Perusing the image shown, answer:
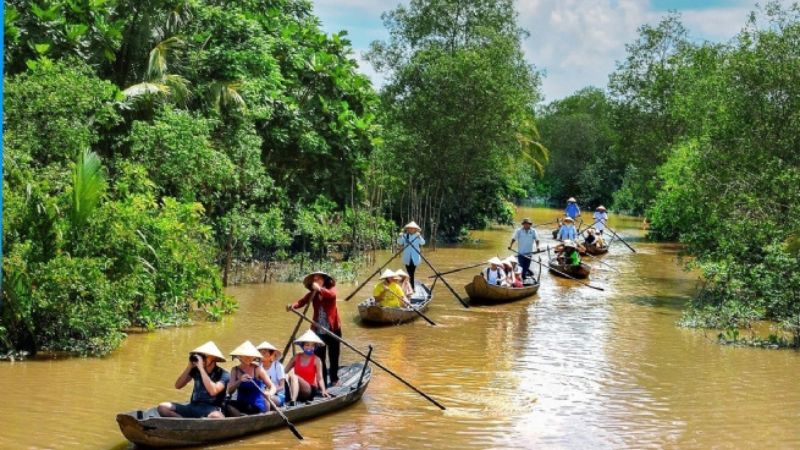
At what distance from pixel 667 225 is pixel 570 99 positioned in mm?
68228

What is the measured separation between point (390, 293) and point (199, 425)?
8394mm

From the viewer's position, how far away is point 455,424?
1054 cm

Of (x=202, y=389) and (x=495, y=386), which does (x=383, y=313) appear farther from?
(x=202, y=389)

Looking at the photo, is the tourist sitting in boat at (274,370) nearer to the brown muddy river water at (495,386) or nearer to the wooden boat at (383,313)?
the brown muddy river water at (495,386)

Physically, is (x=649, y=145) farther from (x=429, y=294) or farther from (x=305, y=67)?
(x=429, y=294)

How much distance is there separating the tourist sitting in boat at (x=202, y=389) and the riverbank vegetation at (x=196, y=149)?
4174mm

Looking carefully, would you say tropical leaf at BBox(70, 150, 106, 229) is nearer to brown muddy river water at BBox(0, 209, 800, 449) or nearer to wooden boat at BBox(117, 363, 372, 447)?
brown muddy river water at BBox(0, 209, 800, 449)

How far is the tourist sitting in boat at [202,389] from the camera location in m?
8.94

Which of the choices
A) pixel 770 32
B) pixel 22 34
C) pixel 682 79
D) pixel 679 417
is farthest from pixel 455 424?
pixel 682 79

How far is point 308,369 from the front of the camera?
34.5 ft

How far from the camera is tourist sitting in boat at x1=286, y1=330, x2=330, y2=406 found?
33.8 ft

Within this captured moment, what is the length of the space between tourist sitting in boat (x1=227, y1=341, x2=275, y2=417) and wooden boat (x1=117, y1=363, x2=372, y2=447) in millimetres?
119

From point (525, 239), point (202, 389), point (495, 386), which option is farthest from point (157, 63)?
point (202, 389)

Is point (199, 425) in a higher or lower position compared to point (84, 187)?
lower
